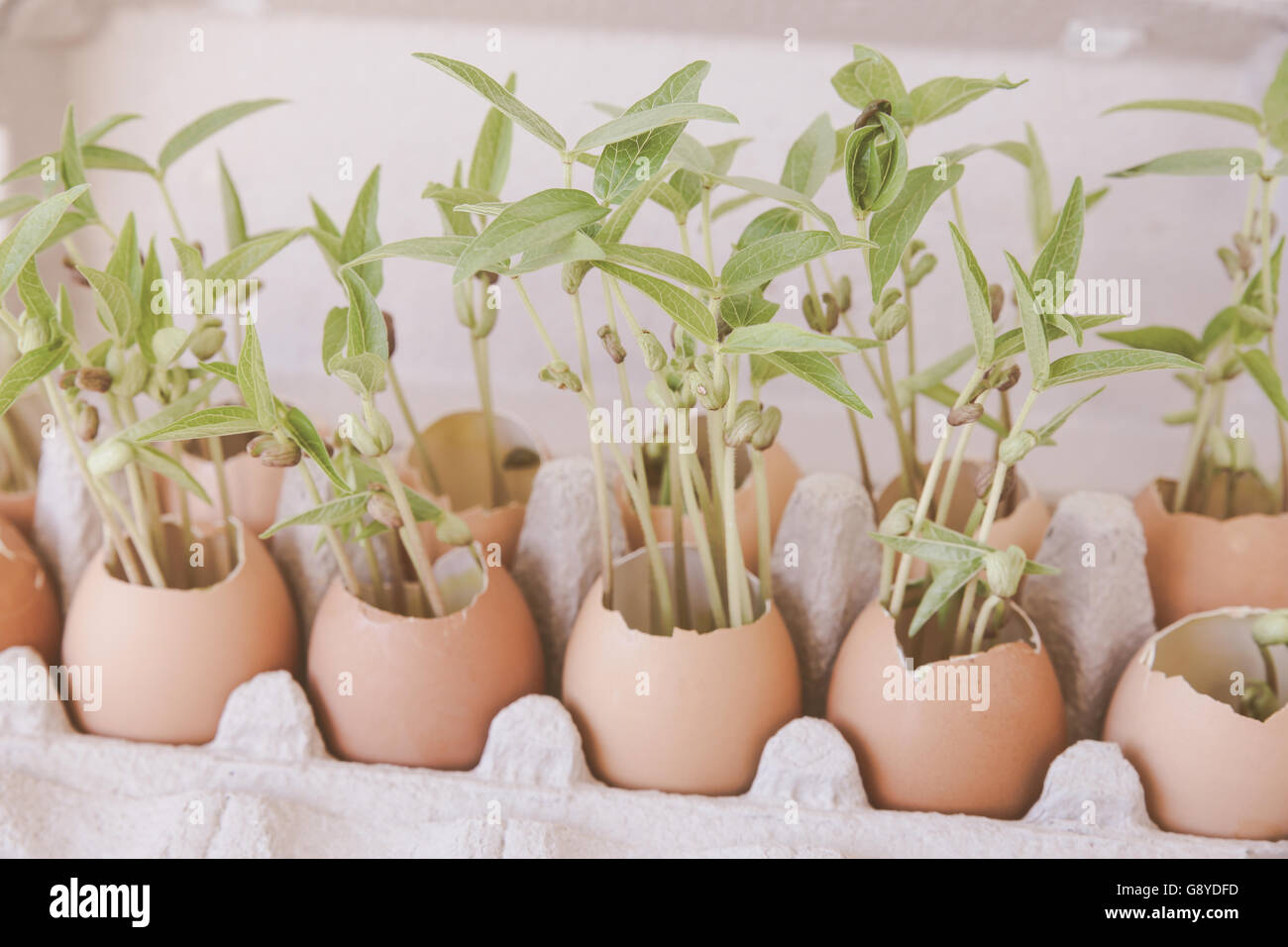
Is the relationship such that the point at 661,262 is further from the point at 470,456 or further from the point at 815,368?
the point at 470,456

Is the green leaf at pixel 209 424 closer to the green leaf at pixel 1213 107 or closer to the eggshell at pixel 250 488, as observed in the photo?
the eggshell at pixel 250 488

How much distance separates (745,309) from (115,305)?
11.4 inches

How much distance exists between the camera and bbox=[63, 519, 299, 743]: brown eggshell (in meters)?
0.50

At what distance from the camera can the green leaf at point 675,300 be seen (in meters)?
0.35

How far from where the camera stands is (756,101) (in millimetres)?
776

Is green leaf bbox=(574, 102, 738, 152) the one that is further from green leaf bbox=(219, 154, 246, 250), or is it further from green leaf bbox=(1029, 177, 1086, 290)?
green leaf bbox=(219, 154, 246, 250)

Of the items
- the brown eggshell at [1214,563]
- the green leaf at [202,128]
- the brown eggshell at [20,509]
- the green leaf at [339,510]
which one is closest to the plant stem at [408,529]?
the green leaf at [339,510]

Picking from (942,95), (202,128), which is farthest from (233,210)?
(942,95)

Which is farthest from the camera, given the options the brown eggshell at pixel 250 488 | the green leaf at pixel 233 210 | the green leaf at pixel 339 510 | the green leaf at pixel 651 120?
the brown eggshell at pixel 250 488

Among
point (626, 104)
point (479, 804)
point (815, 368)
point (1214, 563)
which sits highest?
point (626, 104)

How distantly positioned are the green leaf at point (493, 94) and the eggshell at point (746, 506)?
27cm

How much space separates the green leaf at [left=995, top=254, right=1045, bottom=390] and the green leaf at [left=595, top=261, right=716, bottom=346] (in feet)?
0.38

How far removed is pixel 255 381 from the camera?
1.21 ft
